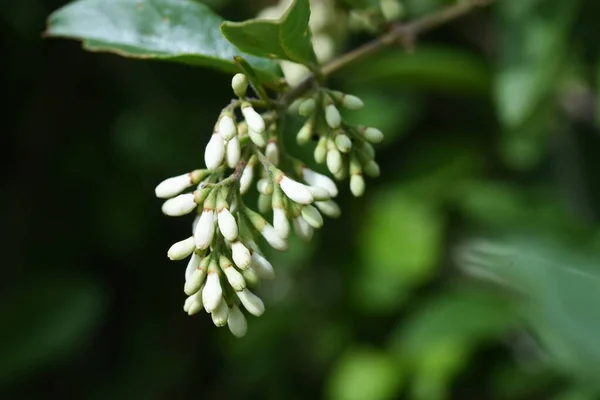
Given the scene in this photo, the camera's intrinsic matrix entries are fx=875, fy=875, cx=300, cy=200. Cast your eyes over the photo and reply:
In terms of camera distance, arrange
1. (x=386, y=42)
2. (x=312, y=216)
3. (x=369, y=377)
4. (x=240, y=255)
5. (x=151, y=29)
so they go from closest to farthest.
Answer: (x=240, y=255) → (x=312, y=216) → (x=151, y=29) → (x=386, y=42) → (x=369, y=377)

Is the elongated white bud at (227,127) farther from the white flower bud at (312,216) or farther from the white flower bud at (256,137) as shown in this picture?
the white flower bud at (312,216)

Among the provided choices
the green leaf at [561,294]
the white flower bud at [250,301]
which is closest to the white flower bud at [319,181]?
the white flower bud at [250,301]

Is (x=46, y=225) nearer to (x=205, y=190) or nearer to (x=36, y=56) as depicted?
(x=36, y=56)

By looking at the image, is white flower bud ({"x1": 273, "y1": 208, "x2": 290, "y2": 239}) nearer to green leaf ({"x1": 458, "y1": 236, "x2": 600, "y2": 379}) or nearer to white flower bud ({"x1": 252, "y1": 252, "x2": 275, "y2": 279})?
white flower bud ({"x1": 252, "y1": 252, "x2": 275, "y2": 279})

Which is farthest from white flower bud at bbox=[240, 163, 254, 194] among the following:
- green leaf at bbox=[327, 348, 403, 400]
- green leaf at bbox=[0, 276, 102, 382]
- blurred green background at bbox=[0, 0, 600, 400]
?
green leaf at bbox=[0, 276, 102, 382]

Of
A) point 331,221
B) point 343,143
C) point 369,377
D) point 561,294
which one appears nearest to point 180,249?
point 343,143

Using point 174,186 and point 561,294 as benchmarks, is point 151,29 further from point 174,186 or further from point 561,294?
point 561,294

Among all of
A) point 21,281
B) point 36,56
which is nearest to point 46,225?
point 21,281
